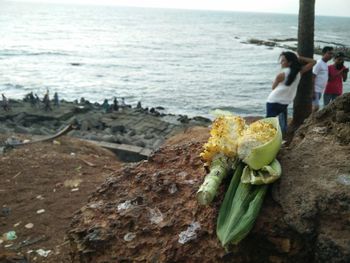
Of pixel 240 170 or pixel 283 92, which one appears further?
pixel 283 92

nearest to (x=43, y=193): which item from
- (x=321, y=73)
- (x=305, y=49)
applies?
(x=305, y=49)

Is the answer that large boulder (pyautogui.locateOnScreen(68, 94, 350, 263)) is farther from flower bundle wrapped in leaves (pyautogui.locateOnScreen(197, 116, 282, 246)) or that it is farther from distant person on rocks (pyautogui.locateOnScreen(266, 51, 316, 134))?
distant person on rocks (pyautogui.locateOnScreen(266, 51, 316, 134))

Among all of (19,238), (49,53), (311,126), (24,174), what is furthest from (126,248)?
(49,53)

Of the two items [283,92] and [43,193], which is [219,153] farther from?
[43,193]

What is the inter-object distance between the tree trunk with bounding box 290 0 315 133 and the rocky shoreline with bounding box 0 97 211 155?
25.0ft

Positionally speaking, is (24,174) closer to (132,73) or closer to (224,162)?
(224,162)

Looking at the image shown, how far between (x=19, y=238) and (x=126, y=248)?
313 cm

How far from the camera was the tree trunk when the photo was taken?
7496 millimetres

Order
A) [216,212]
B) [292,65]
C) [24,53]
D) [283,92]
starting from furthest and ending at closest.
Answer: [24,53] < [283,92] < [292,65] < [216,212]

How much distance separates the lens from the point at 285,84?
21.5 feet

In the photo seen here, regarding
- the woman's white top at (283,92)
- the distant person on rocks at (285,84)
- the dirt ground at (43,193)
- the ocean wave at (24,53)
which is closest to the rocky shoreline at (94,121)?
the dirt ground at (43,193)

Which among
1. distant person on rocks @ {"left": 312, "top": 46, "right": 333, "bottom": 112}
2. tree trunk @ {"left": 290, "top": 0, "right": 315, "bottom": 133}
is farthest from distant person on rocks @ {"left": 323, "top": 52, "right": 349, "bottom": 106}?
tree trunk @ {"left": 290, "top": 0, "right": 315, "bottom": 133}

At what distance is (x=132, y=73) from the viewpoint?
40.3 metres

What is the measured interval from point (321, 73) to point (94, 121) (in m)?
12.2
